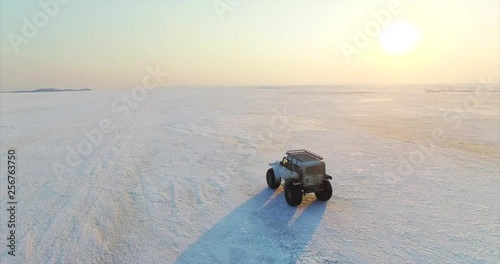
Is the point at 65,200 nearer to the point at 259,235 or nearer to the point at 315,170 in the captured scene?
the point at 259,235

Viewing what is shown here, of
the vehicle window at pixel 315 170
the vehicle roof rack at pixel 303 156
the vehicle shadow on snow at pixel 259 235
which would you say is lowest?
the vehicle shadow on snow at pixel 259 235

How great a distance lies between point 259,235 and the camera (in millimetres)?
7848

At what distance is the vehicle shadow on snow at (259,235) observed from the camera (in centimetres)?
695

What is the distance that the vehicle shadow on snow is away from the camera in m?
6.95

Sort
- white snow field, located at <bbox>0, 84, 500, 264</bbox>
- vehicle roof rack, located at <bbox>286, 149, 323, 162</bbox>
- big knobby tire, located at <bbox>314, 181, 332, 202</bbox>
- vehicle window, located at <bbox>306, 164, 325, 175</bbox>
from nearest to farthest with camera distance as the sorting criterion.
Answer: white snow field, located at <bbox>0, 84, 500, 264</bbox>
vehicle window, located at <bbox>306, 164, 325, 175</bbox>
big knobby tire, located at <bbox>314, 181, 332, 202</bbox>
vehicle roof rack, located at <bbox>286, 149, 323, 162</bbox>

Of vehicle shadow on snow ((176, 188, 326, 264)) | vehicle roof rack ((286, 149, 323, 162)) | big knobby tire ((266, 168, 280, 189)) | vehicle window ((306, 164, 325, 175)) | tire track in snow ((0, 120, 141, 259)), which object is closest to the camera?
vehicle shadow on snow ((176, 188, 326, 264))

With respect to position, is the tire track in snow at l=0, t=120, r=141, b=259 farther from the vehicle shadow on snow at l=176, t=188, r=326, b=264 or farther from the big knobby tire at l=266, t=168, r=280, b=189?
the big knobby tire at l=266, t=168, r=280, b=189

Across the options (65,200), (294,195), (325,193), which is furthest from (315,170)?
(65,200)

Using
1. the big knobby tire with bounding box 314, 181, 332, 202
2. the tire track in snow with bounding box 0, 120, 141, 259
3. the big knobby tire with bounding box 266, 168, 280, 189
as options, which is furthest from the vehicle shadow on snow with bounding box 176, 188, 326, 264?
the tire track in snow with bounding box 0, 120, 141, 259

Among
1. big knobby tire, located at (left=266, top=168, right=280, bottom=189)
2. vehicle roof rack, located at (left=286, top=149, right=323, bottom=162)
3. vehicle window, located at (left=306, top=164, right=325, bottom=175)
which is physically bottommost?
big knobby tire, located at (left=266, top=168, right=280, bottom=189)

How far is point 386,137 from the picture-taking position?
1988cm

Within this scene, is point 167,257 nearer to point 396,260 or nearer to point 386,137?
point 396,260

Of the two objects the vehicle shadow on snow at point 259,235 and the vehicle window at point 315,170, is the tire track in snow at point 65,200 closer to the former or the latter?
the vehicle shadow on snow at point 259,235

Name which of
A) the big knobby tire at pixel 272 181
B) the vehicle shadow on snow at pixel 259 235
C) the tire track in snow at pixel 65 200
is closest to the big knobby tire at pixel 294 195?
the vehicle shadow on snow at pixel 259 235
